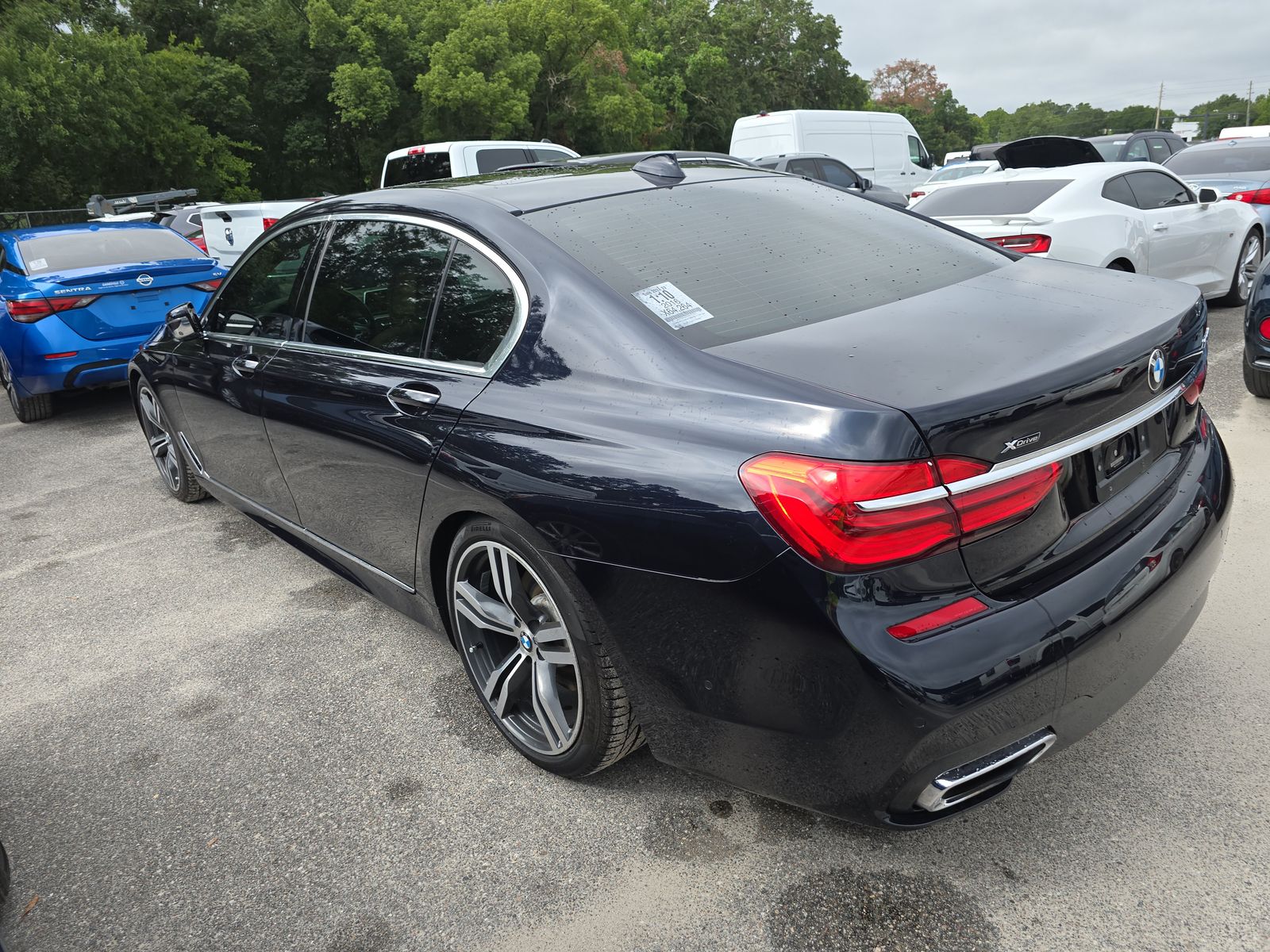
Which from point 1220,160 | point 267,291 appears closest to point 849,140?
point 1220,160

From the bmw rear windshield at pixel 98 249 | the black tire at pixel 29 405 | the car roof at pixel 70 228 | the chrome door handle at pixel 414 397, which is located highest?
the car roof at pixel 70 228

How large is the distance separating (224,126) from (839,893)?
3304 centimetres

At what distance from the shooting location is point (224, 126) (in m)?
30.0

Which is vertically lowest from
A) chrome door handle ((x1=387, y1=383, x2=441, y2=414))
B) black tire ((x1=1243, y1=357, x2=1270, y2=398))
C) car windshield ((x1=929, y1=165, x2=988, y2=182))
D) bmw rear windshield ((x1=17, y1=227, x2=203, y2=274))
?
black tire ((x1=1243, y1=357, x2=1270, y2=398))

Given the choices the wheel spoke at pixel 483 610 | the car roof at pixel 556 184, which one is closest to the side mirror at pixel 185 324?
the car roof at pixel 556 184

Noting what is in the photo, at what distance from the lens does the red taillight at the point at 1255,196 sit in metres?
9.63

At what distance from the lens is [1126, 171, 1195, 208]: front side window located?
7352 millimetres

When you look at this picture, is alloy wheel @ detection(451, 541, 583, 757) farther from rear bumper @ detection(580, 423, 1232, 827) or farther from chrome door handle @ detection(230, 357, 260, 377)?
chrome door handle @ detection(230, 357, 260, 377)

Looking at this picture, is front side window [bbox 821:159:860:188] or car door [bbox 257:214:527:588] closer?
car door [bbox 257:214:527:588]

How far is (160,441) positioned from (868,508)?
15.0ft

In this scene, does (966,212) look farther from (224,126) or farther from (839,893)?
(224,126)

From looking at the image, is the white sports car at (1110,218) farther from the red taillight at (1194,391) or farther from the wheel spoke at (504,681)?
the wheel spoke at (504,681)

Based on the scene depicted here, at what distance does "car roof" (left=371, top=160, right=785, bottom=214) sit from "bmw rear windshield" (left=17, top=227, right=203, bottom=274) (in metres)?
4.85

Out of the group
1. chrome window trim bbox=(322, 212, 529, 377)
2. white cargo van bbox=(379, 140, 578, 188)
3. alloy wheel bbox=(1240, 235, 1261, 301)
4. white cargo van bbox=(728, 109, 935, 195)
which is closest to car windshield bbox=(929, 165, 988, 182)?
white cargo van bbox=(728, 109, 935, 195)
